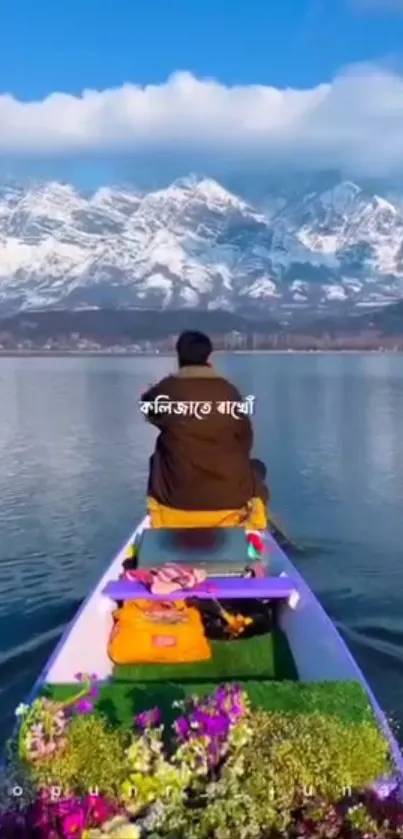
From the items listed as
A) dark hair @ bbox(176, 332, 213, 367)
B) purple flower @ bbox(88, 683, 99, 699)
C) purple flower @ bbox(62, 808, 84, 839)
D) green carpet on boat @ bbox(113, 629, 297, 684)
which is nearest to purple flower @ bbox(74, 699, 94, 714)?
purple flower @ bbox(88, 683, 99, 699)

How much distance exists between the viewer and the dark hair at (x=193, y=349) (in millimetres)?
10180

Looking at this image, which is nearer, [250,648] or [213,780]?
[213,780]

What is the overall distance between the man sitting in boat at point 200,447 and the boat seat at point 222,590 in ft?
4.21

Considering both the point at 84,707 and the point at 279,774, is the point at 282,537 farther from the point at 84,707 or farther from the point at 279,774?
the point at 279,774

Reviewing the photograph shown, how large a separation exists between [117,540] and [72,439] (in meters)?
18.1

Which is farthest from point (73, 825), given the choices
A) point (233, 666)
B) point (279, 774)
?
point (233, 666)

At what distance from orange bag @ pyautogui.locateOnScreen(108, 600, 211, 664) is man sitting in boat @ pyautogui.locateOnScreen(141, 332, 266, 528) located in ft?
6.18

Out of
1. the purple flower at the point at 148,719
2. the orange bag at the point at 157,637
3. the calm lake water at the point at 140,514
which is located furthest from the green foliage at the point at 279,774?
the calm lake water at the point at 140,514

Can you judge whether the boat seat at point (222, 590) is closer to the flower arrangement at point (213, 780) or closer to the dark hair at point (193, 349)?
the dark hair at point (193, 349)

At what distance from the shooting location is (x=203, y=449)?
33.0 ft

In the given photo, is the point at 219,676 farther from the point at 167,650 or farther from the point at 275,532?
the point at 275,532

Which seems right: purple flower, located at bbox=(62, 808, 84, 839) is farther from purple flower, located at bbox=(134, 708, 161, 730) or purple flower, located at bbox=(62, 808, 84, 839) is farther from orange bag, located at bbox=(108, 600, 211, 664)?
orange bag, located at bbox=(108, 600, 211, 664)

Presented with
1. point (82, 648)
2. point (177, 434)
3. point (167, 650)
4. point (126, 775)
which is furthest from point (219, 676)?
point (126, 775)

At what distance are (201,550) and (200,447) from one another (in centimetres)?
131
